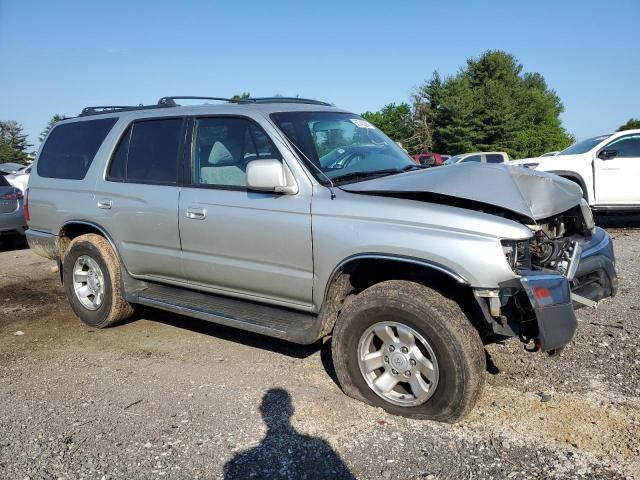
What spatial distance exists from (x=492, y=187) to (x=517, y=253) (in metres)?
0.48

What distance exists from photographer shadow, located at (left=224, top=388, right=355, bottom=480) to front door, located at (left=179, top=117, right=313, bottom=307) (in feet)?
3.04

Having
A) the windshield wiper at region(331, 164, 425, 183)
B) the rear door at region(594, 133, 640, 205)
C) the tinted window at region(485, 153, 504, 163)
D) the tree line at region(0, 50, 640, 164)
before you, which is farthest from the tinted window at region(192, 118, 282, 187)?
the tree line at region(0, 50, 640, 164)

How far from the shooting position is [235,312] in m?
4.11

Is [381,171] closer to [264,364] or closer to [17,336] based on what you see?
[264,364]

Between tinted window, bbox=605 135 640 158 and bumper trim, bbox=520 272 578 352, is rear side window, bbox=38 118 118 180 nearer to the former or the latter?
bumper trim, bbox=520 272 578 352

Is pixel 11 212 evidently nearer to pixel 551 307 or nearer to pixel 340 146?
pixel 340 146

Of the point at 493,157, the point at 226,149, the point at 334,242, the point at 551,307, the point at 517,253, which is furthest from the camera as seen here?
the point at 493,157

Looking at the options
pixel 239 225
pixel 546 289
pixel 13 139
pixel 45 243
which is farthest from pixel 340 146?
pixel 13 139

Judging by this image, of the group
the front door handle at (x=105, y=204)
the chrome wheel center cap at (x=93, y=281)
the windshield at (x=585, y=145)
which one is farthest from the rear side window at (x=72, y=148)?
the windshield at (x=585, y=145)

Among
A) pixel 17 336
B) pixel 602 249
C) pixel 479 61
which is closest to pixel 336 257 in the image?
pixel 602 249

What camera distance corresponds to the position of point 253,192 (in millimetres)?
3986

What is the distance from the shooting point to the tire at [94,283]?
4.99 meters

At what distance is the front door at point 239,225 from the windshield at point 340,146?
0.23 meters

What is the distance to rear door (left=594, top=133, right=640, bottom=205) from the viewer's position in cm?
934
